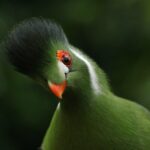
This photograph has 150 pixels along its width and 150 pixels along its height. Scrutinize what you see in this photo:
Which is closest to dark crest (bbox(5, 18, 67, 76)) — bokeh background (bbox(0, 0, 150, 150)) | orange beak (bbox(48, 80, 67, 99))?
orange beak (bbox(48, 80, 67, 99))

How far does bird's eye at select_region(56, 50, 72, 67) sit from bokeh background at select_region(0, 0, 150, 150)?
132 inches

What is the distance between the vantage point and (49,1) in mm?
8953

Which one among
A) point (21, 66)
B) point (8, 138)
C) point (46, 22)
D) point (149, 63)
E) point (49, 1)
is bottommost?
point (8, 138)

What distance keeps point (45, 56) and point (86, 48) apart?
17.0 feet

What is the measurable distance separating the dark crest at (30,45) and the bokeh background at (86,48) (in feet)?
11.1

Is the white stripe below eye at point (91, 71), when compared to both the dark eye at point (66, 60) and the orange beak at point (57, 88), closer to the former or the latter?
the dark eye at point (66, 60)

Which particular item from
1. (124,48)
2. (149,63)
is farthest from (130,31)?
(149,63)

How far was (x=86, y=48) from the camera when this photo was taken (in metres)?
8.73

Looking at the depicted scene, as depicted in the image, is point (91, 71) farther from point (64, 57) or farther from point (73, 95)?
point (64, 57)

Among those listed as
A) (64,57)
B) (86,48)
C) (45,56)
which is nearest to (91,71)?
(64,57)

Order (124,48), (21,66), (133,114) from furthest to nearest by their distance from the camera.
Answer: (124,48)
(133,114)
(21,66)

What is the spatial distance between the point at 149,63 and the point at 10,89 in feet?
4.93

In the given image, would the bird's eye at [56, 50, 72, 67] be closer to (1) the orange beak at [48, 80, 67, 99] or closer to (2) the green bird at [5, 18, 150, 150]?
(2) the green bird at [5, 18, 150, 150]

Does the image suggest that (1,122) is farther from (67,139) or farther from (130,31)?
(67,139)
